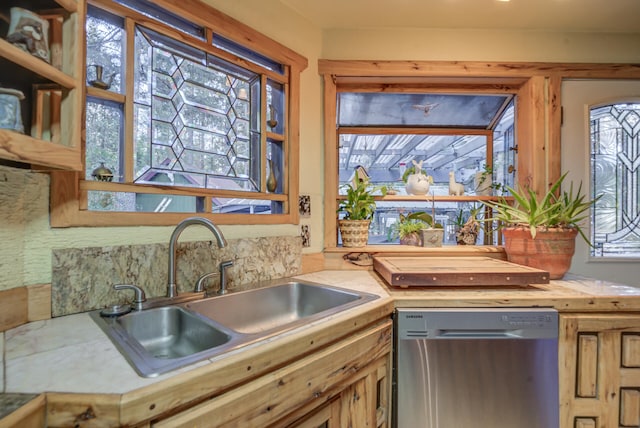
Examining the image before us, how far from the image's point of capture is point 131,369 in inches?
24.8

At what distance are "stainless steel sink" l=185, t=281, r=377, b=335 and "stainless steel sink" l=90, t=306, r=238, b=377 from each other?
78mm

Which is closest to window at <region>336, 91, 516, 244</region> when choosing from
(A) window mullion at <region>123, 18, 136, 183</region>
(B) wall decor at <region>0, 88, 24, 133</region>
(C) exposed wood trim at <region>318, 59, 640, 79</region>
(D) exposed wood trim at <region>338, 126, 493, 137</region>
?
(D) exposed wood trim at <region>338, 126, 493, 137</region>

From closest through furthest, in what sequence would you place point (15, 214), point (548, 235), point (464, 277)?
point (15, 214), point (464, 277), point (548, 235)

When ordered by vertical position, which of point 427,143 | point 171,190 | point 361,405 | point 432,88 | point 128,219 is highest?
point 432,88

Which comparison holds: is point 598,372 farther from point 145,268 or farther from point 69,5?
point 69,5

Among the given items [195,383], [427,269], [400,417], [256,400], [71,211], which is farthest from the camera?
[427,269]

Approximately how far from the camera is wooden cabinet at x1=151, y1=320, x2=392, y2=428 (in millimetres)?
669

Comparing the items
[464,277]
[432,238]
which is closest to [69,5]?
[464,277]

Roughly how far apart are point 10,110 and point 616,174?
283 centimetres

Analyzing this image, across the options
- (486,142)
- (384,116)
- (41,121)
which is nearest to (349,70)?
(384,116)

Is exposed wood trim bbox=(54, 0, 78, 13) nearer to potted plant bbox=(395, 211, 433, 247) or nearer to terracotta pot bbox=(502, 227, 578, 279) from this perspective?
potted plant bbox=(395, 211, 433, 247)

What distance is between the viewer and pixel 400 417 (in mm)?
1188

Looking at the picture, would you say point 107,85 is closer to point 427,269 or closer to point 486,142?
point 427,269

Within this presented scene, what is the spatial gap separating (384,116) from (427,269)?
1238mm
